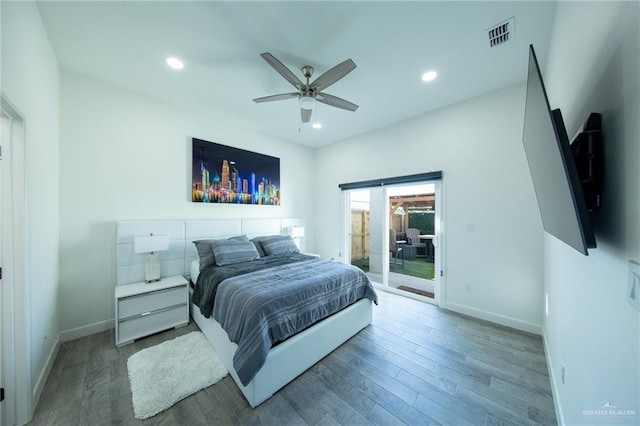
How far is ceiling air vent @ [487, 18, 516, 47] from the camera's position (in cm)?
189

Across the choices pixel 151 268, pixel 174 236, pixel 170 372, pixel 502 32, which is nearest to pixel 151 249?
pixel 151 268

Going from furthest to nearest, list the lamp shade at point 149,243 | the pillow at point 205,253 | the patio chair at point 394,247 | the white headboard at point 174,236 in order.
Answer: the patio chair at point 394,247, the pillow at point 205,253, the white headboard at point 174,236, the lamp shade at point 149,243

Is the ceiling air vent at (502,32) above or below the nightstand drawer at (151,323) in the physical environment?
above

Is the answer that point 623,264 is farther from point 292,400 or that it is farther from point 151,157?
point 151,157

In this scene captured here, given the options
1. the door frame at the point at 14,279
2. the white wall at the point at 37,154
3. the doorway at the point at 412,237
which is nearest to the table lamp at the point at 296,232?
the doorway at the point at 412,237

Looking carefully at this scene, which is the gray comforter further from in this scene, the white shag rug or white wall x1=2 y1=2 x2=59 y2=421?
white wall x1=2 y1=2 x2=59 y2=421

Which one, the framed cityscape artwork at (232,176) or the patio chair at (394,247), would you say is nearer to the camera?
the framed cityscape artwork at (232,176)

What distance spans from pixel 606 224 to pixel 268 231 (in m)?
4.09

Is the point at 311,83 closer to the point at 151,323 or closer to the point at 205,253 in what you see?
the point at 205,253

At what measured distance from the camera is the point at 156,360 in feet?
7.03

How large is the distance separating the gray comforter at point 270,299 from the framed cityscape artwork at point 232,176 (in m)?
1.42

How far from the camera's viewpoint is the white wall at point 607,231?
70 centimetres

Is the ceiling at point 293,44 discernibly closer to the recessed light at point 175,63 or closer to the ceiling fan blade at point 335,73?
the recessed light at point 175,63

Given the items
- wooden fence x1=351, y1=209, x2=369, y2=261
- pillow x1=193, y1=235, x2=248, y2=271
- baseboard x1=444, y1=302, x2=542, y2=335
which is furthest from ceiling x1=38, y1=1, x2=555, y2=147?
baseboard x1=444, y1=302, x2=542, y2=335
